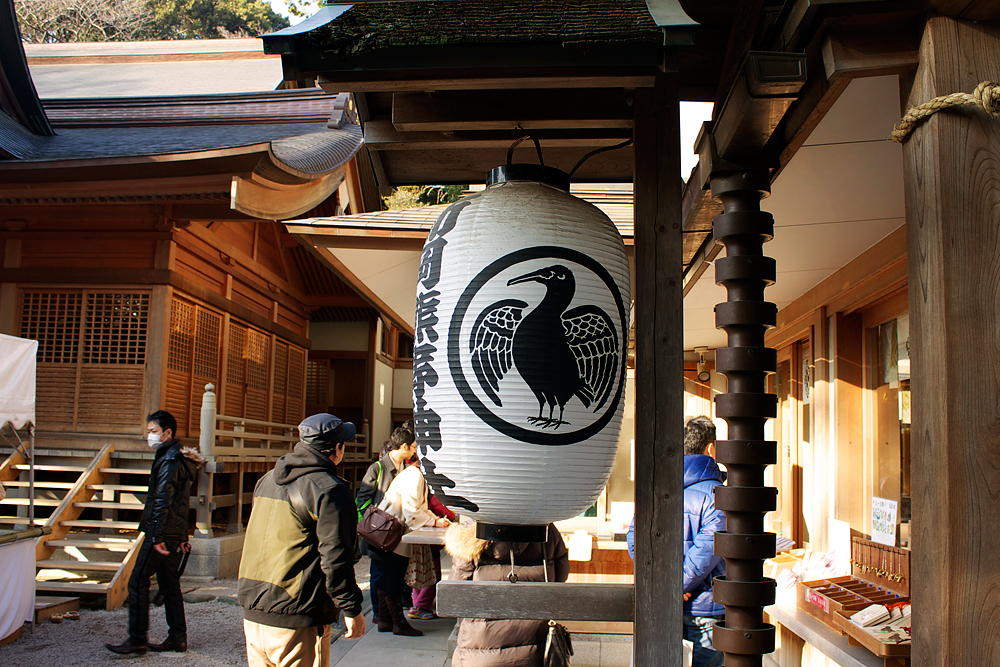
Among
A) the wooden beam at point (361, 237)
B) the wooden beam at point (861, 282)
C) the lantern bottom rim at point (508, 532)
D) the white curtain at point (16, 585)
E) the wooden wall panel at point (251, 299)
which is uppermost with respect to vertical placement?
the wooden wall panel at point (251, 299)

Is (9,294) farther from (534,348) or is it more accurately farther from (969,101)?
(969,101)

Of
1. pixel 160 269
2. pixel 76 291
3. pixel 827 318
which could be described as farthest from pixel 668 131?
pixel 76 291

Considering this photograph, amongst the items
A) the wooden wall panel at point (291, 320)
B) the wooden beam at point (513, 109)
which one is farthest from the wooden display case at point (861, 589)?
the wooden wall panel at point (291, 320)

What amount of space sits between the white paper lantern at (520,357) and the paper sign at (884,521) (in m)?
2.77

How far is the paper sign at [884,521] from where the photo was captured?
14.4ft

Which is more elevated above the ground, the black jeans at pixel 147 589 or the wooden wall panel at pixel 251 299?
the wooden wall panel at pixel 251 299

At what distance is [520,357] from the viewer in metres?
2.30

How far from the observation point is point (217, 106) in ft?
42.0

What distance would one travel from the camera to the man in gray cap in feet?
11.8

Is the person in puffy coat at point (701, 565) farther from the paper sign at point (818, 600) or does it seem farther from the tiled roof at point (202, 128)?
the tiled roof at point (202, 128)

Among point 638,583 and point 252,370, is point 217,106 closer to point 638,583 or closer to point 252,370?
point 252,370

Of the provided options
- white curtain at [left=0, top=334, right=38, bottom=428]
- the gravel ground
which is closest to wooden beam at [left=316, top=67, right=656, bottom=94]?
the gravel ground

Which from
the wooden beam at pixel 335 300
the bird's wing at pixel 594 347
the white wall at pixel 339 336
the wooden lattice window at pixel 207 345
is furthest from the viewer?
the white wall at pixel 339 336

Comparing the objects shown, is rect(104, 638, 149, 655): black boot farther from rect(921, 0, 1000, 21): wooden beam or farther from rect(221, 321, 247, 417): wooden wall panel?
rect(921, 0, 1000, 21): wooden beam
